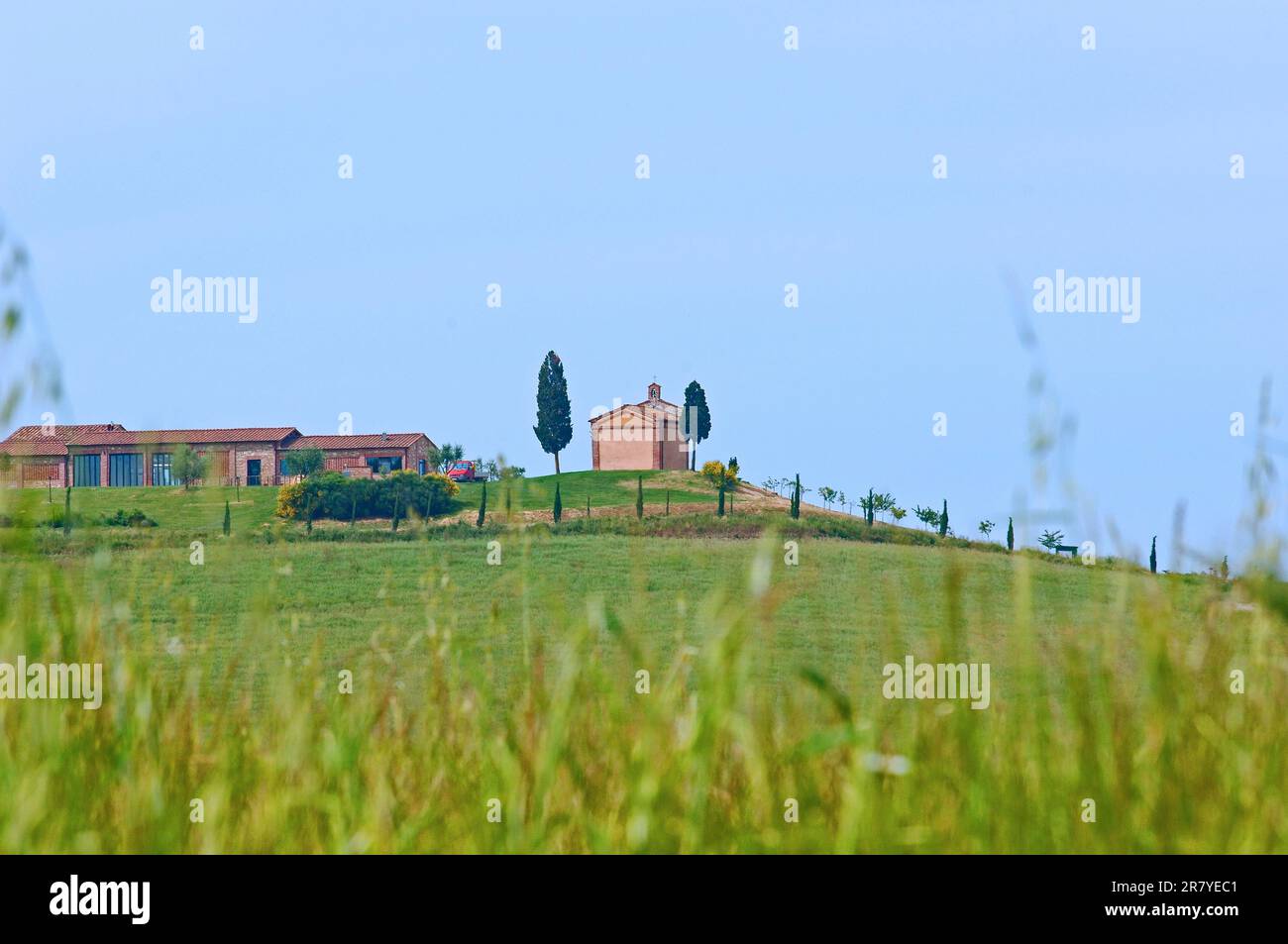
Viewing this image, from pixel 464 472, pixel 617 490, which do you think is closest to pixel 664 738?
pixel 617 490

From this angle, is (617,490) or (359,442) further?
(359,442)

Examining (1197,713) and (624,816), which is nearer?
(624,816)

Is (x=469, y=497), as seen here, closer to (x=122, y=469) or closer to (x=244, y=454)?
(x=244, y=454)

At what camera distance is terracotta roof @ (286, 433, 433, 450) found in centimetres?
6406

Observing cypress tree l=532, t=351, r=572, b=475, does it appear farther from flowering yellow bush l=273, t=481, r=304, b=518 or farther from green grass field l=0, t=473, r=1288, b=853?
green grass field l=0, t=473, r=1288, b=853

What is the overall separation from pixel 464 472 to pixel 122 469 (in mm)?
18910

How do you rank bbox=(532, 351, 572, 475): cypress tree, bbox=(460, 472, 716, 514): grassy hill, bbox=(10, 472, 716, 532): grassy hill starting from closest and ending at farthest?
bbox=(10, 472, 716, 532): grassy hill
bbox=(460, 472, 716, 514): grassy hill
bbox=(532, 351, 572, 475): cypress tree

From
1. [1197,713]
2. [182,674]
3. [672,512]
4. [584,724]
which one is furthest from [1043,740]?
[672,512]

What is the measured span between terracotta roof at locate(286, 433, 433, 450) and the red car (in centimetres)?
308

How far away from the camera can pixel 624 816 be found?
2.79m

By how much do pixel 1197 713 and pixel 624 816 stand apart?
5.30 feet

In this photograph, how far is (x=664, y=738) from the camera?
8.98ft

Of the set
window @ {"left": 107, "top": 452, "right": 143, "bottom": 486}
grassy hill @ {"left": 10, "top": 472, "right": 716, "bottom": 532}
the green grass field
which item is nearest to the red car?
grassy hill @ {"left": 10, "top": 472, "right": 716, "bottom": 532}
